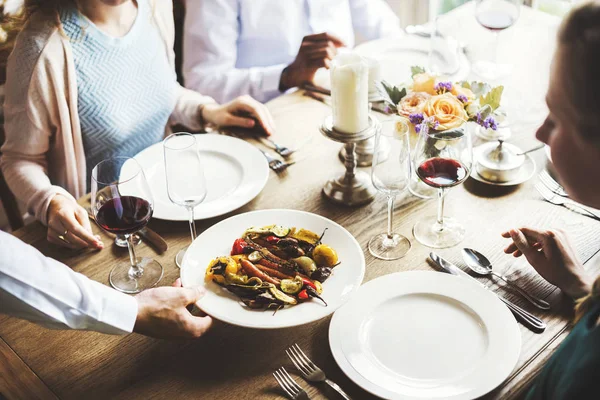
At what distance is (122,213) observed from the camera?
3.76 ft

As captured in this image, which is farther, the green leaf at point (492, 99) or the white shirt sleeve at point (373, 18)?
the white shirt sleeve at point (373, 18)

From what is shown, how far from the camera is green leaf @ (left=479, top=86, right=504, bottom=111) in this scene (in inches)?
51.9

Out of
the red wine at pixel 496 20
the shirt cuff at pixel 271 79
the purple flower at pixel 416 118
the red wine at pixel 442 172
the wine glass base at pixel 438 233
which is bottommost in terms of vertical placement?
the shirt cuff at pixel 271 79

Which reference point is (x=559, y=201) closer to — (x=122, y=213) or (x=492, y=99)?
(x=492, y=99)

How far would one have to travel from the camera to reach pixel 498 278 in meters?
1.15

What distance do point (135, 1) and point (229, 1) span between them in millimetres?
432

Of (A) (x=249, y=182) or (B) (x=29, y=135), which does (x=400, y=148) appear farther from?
(B) (x=29, y=135)

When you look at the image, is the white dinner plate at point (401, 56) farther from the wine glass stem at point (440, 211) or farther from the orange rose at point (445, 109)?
the wine glass stem at point (440, 211)

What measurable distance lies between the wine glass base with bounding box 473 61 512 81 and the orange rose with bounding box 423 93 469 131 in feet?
1.89

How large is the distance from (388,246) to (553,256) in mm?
321

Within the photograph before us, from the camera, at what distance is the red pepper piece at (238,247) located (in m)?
1.18

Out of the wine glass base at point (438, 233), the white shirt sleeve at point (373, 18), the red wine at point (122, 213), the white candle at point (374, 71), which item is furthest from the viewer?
the white shirt sleeve at point (373, 18)

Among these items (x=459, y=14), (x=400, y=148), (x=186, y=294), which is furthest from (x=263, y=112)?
(x=459, y=14)

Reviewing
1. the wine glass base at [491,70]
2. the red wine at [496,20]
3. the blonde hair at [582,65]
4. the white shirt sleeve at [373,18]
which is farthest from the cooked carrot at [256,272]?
the white shirt sleeve at [373,18]
